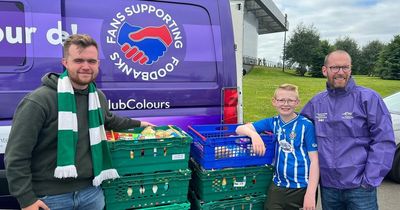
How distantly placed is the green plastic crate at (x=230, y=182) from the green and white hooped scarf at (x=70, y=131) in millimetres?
845

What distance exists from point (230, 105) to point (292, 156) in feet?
2.98

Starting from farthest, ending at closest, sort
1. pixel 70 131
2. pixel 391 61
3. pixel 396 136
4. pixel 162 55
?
pixel 391 61 < pixel 396 136 < pixel 162 55 < pixel 70 131

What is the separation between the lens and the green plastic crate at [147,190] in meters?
2.62

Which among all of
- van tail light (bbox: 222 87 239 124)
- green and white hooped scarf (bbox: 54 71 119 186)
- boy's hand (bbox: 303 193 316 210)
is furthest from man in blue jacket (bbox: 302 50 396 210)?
green and white hooped scarf (bbox: 54 71 119 186)

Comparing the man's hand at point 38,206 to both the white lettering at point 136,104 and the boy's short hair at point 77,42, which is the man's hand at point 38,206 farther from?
the white lettering at point 136,104

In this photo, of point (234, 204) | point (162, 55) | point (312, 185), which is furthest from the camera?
point (162, 55)

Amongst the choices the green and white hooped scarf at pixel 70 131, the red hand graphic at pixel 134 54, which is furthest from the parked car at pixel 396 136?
the green and white hooped scarf at pixel 70 131

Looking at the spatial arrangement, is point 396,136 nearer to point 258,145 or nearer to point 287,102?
point 287,102

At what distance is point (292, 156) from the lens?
2785mm

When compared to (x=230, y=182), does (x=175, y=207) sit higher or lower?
lower

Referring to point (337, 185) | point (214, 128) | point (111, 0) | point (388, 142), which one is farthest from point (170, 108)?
point (388, 142)

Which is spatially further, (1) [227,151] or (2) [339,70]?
(1) [227,151]

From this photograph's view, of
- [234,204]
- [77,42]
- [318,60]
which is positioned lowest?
[234,204]

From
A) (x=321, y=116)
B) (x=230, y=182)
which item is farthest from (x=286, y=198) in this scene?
(x=321, y=116)
